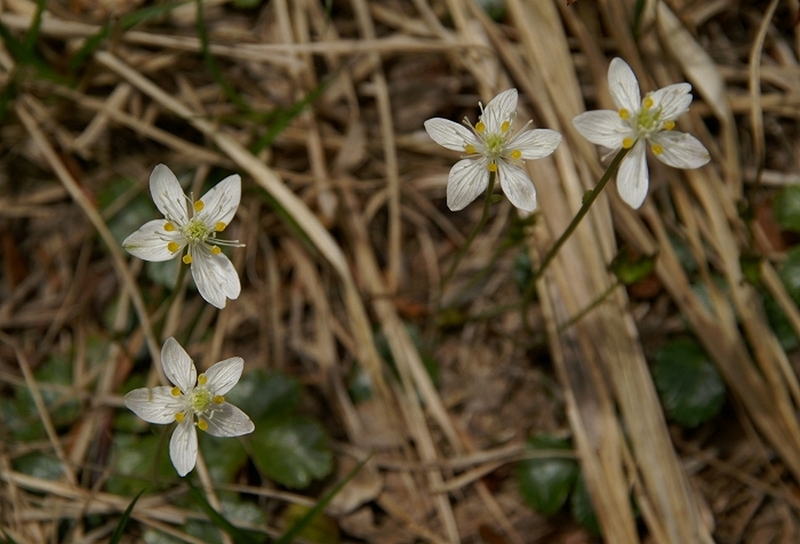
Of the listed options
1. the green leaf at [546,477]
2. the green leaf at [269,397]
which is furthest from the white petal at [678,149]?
the green leaf at [269,397]

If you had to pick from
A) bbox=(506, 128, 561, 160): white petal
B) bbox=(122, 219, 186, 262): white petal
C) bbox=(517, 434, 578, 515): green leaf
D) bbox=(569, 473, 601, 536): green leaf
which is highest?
bbox=(506, 128, 561, 160): white petal

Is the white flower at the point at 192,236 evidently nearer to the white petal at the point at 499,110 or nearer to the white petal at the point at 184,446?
the white petal at the point at 184,446

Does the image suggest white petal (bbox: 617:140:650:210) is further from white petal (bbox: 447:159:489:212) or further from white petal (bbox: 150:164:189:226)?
white petal (bbox: 150:164:189:226)

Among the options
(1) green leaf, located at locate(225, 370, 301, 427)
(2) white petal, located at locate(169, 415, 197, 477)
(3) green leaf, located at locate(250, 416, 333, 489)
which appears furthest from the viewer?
(1) green leaf, located at locate(225, 370, 301, 427)

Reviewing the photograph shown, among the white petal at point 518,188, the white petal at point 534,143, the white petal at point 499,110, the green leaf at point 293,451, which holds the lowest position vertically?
the green leaf at point 293,451

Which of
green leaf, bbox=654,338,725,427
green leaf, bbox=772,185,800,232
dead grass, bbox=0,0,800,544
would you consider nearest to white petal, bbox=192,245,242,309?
dead grass, bbox=0,0,800,544

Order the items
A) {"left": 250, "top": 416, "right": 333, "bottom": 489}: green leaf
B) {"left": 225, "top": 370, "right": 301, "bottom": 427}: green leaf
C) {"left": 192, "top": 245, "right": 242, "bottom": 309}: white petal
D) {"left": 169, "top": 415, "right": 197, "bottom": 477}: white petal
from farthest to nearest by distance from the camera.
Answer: {"left": 225, "top": 370, "right": 301, "bottom": 427}: green leaf, {"left": 250, "top": 416, "right": 333, "bottom": 489}: green leaf, {"left": 192, "top": 245, "right": 242, "bottom": 309}: white petal, {"left": 169, "top": 415, "right": 197, "bottom": 477}: white petal
